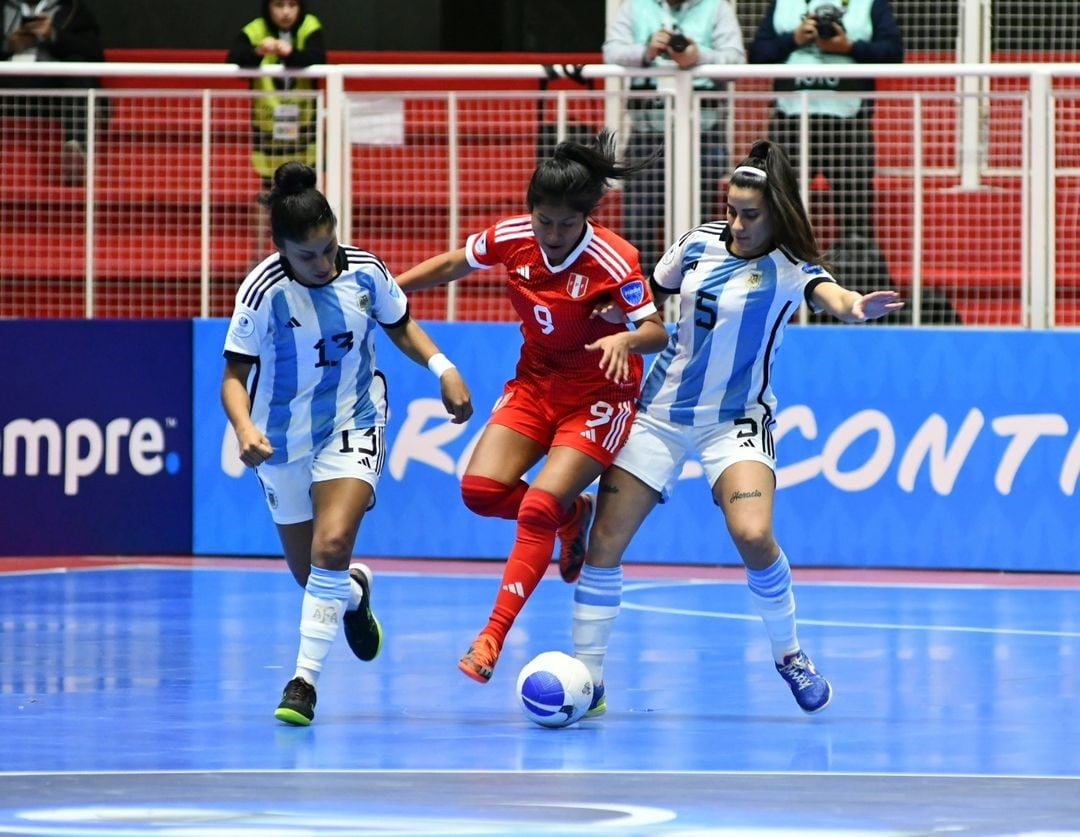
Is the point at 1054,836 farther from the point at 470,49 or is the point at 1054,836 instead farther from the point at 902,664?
the point at 470,49

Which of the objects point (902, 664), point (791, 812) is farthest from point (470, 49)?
point (791, 812)

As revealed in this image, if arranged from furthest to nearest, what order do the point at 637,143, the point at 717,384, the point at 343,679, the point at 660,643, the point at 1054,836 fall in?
the point at 637,143 → the point at 660,643 → the point at 343,679 → the point at 717,384 → the point at 1054,836

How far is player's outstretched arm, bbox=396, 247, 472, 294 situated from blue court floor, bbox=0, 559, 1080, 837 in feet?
5.32

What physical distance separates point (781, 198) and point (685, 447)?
101cm

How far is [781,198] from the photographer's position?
8102mm

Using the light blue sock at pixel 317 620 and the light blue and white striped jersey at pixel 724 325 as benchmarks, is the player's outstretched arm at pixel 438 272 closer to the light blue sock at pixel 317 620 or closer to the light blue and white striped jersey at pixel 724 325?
the light blue and white striped jersey at pixel 724 325

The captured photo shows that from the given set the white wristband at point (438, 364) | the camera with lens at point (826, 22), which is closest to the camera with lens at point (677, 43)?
the camera with lens at point (826, 22)

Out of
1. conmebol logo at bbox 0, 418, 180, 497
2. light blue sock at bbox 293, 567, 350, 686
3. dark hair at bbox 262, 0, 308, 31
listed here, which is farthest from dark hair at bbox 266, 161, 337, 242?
dark hair at bbox 262, 0, 308, 31

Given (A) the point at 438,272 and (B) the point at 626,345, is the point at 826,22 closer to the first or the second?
(A) the point at 438,272

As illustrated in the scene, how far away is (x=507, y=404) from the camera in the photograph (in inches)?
338

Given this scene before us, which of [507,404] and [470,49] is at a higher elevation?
[470,49]

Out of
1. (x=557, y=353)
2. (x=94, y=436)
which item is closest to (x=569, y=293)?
(x=557, y=353)

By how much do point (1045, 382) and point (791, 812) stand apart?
694cm

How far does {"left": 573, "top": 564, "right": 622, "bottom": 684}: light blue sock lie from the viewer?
8.20m
